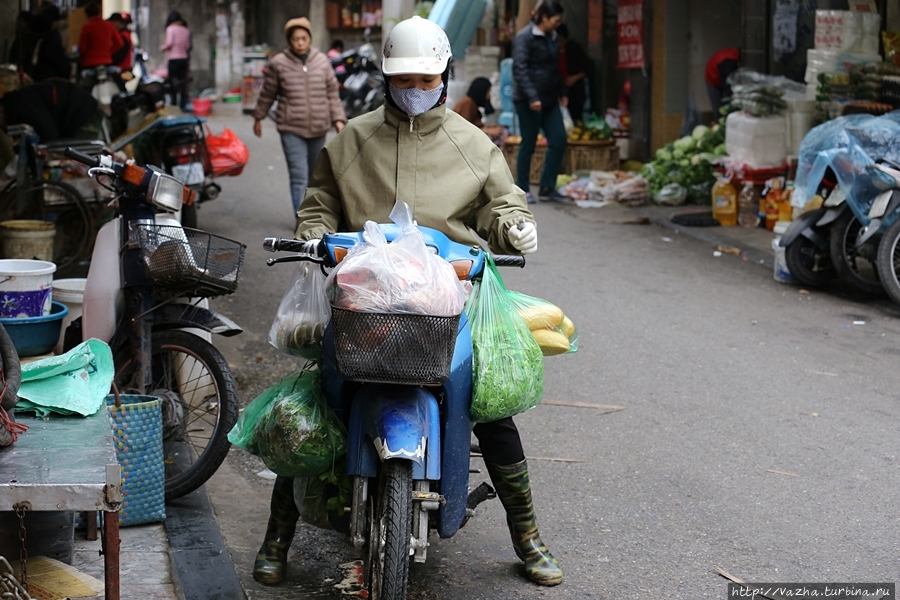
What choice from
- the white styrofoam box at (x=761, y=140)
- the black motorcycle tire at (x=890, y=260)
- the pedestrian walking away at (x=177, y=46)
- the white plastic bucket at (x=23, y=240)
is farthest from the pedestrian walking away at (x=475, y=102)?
the pedestrian walking away at (x=177, y=46)

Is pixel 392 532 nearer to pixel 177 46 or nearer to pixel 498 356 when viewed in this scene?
pixel 498 356

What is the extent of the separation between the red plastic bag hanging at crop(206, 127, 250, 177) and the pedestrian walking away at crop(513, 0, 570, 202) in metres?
3.50

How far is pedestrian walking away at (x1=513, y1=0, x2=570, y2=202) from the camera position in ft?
41.6

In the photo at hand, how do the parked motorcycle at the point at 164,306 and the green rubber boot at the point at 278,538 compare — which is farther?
the parked motorcycle at the point at 164,306

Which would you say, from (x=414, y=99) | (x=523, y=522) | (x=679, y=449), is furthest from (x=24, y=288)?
(x=679, y=449)

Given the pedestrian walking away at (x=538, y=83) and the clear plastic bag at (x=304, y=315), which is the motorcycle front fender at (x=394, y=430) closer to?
the clear plastic bag at (x=304, y=315)

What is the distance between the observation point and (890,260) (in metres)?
7.92

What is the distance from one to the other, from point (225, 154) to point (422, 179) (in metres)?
7.14

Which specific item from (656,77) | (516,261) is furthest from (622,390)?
A: (656,77)

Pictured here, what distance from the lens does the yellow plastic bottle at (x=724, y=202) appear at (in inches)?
461

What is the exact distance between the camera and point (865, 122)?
8383 mm

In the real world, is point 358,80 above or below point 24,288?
above

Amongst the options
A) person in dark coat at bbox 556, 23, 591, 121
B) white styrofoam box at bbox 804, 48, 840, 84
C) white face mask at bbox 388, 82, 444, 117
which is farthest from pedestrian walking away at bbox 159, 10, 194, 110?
white face mask at bbox 388, 82, 444, 117

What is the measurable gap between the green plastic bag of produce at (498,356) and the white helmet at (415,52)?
2.26 ft
